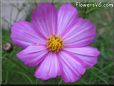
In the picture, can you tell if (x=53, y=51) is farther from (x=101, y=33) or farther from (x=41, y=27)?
(x=101, y=33)

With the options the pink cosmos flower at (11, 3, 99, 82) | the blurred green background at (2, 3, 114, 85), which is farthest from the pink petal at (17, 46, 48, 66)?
the blurred green background at (2, 3, 114, 85)

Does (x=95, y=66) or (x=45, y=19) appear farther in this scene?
(x=95, y=66)

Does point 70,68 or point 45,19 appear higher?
point 45,19

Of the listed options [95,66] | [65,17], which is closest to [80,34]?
[65,17]

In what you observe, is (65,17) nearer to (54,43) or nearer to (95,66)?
(54,43)

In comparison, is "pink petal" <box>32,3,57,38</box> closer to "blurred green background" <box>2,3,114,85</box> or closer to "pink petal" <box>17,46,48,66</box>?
"pink petal" <box>17,46,48,66</box>

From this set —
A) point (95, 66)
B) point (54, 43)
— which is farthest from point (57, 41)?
point (95, 66)

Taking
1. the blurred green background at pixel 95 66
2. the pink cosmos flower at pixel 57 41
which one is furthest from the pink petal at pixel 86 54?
the blurred green background at pixel 95 66
